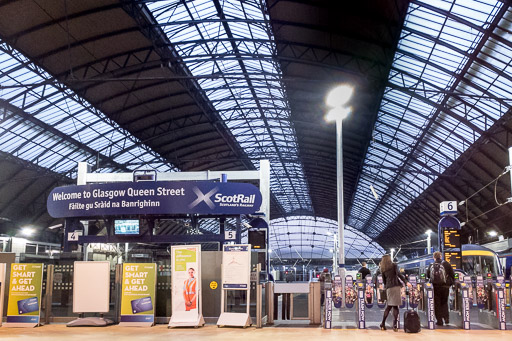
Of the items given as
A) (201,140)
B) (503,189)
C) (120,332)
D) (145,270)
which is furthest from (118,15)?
(503,189)

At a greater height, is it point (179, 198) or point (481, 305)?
point (179, 198)

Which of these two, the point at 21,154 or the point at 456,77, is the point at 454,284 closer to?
the point at 456,77

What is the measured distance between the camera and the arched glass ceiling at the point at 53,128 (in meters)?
24.9

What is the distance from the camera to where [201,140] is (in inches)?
1571

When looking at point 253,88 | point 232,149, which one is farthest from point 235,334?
point 232,149

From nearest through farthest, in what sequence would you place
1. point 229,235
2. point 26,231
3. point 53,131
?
point 229,235
point 53,131
point 26,231

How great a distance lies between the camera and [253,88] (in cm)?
3177

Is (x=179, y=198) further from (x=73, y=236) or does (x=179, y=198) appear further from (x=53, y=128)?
(x=53, y=128)

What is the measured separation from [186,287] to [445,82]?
56.7ft

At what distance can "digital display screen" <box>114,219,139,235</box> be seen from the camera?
56.0ft

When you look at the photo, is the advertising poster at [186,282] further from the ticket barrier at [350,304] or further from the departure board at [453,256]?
the departure board at [453,256]

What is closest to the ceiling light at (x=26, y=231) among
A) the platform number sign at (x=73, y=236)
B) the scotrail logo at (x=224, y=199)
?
the platform number sign at (x=73, y=236)

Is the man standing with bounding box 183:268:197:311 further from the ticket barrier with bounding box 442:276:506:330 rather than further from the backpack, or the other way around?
the ticket barrier with bounding box 442:276:506:330

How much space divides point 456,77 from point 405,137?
11039mm
